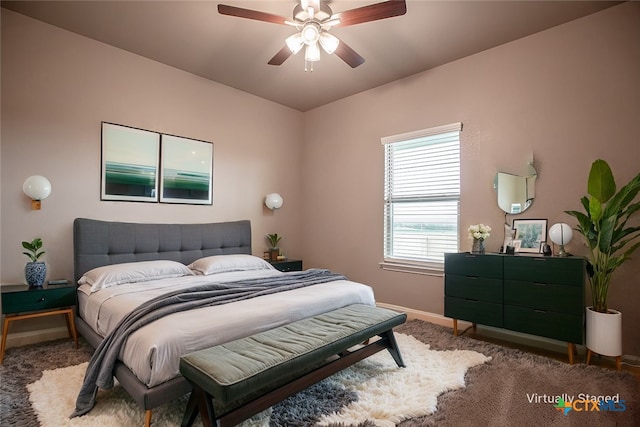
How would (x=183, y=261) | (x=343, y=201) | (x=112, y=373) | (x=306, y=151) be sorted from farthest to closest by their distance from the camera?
(x=306, y=151), (x=343, y=201), (x=183, y=261), (x=112, y=373)

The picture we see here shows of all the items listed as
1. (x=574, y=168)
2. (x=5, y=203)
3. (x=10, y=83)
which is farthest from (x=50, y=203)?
(x=574, y=168)

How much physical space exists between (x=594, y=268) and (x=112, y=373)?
3508mm

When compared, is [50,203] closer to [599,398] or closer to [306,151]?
[306,151]

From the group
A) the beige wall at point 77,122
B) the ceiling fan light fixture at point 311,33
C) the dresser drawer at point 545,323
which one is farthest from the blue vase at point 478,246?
the beige wall at point 77,122

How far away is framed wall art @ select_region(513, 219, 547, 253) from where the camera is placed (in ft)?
9.75

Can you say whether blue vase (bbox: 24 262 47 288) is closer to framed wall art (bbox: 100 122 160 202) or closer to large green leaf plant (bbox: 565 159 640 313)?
framed wall art (bbox: 100 122 160 202)

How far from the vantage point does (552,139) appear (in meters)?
2.96

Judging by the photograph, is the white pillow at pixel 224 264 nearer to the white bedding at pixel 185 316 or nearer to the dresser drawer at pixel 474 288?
the white bedding at pixel 185 316

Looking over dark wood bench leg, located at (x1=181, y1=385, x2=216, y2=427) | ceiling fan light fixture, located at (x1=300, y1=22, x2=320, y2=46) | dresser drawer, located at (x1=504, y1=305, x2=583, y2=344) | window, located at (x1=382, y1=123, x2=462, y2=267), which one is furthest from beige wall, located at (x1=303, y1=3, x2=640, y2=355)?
dark wood bench leg, located at (x1=181, y1=385, x2=216, y2=427)

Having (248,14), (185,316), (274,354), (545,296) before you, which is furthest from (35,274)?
(545,296)

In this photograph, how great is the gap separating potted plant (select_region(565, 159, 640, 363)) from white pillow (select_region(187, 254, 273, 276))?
10.0 ft

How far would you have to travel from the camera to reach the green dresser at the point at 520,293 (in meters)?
2.53

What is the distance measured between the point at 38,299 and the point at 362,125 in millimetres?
3915

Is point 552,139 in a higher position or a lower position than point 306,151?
lower
